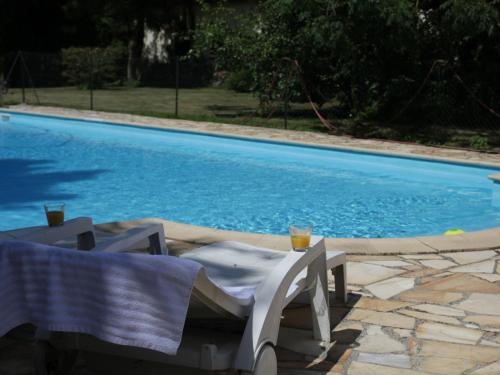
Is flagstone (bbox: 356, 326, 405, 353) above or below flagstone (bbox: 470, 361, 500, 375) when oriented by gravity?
below

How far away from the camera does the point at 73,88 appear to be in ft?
83.7

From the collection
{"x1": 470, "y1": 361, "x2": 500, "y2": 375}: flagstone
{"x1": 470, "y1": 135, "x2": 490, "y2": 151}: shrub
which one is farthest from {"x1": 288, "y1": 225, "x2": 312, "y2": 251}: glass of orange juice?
{"x1": 470, "y1": 135, "x2": 490, "y2": 151}: shrub

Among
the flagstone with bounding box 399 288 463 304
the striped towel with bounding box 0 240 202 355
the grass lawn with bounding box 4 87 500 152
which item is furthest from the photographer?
the grass lawn with bounding box 4 87 500 152

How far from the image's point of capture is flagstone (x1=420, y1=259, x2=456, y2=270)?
484 centimetres

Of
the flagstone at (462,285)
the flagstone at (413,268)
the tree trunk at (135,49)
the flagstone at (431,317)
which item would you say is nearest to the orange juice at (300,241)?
the flagstone at (431,317)

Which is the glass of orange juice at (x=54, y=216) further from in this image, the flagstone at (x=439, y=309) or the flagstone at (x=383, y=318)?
the flagstone at (x=439, y=309)

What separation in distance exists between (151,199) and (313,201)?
1972 millimetres

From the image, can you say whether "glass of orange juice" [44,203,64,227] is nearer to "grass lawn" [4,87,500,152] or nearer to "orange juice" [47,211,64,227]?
"orange juice" [47,211,64,227]

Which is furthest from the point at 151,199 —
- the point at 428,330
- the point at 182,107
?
the point at 182,107

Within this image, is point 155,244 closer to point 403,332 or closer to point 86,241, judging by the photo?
point 86,241

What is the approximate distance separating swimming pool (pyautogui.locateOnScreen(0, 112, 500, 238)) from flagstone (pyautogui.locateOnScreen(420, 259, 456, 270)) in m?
2.21

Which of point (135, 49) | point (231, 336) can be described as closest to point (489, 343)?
point (231, 336)

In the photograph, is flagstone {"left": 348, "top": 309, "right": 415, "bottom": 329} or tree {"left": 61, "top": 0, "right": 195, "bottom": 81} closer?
flagstone {"left": 348, "top": 309, "right": 415, "bottom": 329}

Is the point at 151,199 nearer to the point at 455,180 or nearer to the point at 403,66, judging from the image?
the point at 455,180
